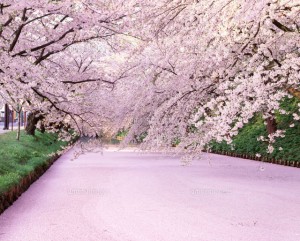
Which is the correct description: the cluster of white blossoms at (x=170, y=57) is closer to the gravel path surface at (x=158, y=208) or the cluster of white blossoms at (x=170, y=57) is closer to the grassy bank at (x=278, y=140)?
the gravel path surface at (x=158, y=208)

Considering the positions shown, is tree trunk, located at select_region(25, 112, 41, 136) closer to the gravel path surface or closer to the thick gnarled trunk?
the thick gnarled trunk

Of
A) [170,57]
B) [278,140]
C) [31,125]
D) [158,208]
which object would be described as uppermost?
[170,57]

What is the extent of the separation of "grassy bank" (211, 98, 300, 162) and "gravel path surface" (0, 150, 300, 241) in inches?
192

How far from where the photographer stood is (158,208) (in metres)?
12.4

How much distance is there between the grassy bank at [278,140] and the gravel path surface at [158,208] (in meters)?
4.88

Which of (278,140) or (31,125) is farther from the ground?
(31,125)

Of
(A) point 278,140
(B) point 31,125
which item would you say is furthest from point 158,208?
(B) point 31,125

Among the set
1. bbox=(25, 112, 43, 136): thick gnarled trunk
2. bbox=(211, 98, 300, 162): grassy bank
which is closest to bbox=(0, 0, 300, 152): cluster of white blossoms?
bbox=(211, 98, 300, 162): grassy bank

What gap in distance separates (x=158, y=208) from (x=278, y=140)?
649 inches

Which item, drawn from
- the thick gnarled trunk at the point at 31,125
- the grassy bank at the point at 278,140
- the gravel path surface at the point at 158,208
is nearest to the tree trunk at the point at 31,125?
the thick gnarled trunk at the point at 31,125

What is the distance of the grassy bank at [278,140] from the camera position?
2553cm

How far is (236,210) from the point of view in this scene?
39.8 ft

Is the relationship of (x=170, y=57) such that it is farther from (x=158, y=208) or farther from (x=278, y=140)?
(x=278, y=140)

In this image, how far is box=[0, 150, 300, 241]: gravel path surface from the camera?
9.75 meters
